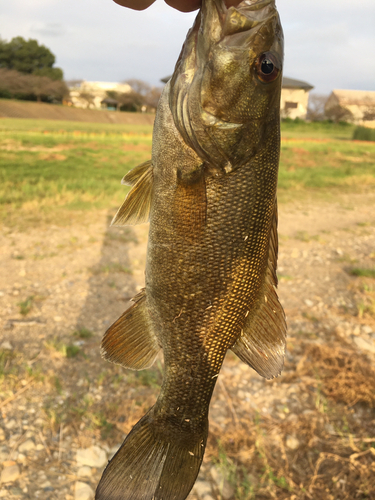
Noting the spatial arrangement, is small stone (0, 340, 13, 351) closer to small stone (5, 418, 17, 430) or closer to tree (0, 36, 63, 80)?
small stone (5, 418, 17, 430)

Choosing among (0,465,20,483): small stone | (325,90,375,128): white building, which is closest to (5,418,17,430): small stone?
(0,465,20,483): small stone

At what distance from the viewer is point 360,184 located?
16641 mm

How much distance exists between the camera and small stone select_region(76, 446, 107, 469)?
3391mm

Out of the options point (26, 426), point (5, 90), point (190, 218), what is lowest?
point (26, 426)

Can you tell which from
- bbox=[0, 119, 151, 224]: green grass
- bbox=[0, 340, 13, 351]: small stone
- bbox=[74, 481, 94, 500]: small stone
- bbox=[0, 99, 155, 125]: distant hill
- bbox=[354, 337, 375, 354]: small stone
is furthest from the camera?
bbox=[0, 99, 155, 125]: distant hill

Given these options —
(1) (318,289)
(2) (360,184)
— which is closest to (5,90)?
(2) (360,184)

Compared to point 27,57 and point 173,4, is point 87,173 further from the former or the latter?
point 27,57

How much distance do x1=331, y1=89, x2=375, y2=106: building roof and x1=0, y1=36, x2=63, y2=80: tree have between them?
40590 millimetres

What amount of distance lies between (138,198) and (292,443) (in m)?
3.04

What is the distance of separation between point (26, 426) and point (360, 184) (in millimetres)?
16355

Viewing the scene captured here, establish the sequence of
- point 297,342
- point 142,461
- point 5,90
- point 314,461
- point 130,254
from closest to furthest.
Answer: point 142,461, point 314,461, point 297,342, point 130,254, point 5,90

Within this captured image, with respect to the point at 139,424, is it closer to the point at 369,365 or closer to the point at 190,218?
the point at 190,218

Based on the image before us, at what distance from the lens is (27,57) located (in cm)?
5134

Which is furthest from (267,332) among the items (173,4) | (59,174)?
(59,174)
